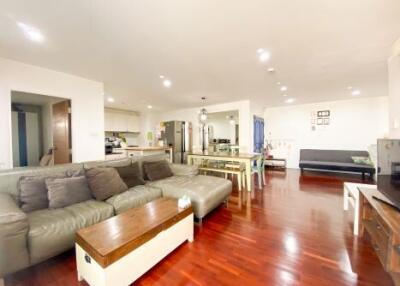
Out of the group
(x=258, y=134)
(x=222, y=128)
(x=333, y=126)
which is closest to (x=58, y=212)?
(x=258, y=134)

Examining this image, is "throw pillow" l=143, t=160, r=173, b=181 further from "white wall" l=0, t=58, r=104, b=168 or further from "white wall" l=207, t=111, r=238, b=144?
"white wall" l=207, t=111, r=238, b=144

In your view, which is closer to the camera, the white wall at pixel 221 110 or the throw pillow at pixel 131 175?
the throw pillow at pixel 131 175

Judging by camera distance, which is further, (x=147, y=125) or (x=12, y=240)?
(x=147, y=125)

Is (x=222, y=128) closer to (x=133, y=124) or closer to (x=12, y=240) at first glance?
(x=133, y=124)

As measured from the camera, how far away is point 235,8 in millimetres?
1657

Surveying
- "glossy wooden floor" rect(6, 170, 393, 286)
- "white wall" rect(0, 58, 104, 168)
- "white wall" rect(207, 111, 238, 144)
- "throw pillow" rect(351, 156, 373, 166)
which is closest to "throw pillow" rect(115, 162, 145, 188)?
"glossy wooden floor" rect(6, 170, 393, 286)

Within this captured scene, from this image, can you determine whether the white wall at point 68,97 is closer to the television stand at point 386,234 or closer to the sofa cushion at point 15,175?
the sofa cushion at point 15,175

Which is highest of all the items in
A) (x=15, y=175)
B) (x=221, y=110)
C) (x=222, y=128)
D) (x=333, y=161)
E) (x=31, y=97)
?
(x=31, y=97)

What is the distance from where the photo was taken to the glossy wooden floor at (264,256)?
1.53 m

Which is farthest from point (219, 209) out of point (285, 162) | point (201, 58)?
point (285, 162)

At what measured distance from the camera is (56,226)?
1.65 m

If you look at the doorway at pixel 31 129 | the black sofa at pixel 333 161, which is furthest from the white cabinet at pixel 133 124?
the black sofa at pixel 333 161

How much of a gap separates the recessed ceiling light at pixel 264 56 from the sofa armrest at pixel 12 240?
10.6 feet

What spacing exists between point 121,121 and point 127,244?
21.4 ft
